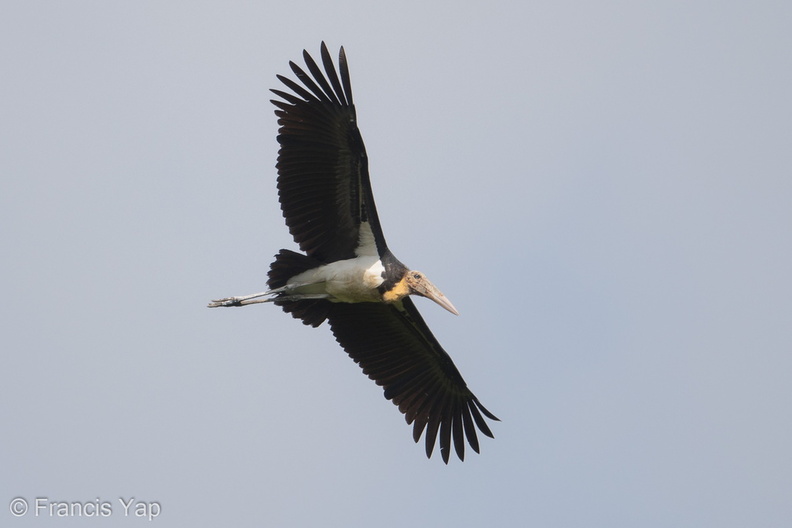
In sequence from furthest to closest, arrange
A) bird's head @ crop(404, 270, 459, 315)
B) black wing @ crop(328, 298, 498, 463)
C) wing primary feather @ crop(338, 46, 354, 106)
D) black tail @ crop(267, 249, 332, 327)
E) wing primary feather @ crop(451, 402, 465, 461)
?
wing primary feather @ crop(451, 402, 465, 461) < black wing @ crop(328, 298, 498, 463) < bird's head @ crop(404, 270, 459, 315) < black tail @ crop(267, 249, 332, 327) < wing primary feather @ crop(338, 46, 354, 106)

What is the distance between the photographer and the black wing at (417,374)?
16562 millimetres

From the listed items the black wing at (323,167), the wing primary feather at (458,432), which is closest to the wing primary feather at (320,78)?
the black wing at (323,167)

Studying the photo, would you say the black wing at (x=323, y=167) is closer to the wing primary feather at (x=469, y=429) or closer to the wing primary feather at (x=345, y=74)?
the wing primary feather at (x=345, y=74)

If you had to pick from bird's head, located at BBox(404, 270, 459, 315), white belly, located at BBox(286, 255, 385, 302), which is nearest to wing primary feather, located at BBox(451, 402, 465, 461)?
bird's head, located at BBox(404, 270, 459, 315)

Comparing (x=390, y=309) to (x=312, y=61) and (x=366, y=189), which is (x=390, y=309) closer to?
(x=366, y=189)

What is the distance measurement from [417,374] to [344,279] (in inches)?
94.3

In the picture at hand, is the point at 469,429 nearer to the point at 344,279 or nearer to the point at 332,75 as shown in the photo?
the point at 344,279

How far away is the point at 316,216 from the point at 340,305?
159 cm

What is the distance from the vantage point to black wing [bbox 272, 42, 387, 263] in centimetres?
1469

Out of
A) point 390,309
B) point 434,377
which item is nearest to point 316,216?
point 390,309

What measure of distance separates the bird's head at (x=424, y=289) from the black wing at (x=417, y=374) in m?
0.80

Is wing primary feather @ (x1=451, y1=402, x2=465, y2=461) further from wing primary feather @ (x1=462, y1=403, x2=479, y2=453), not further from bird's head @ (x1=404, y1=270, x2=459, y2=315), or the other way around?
bird's head @ (x1=404, y1=270, x2=459, y2=315)

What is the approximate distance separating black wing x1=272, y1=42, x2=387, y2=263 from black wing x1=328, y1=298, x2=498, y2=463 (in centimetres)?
151

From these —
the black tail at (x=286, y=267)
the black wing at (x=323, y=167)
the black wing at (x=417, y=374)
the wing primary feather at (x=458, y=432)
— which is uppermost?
the black wing at (x=323, y=167)
